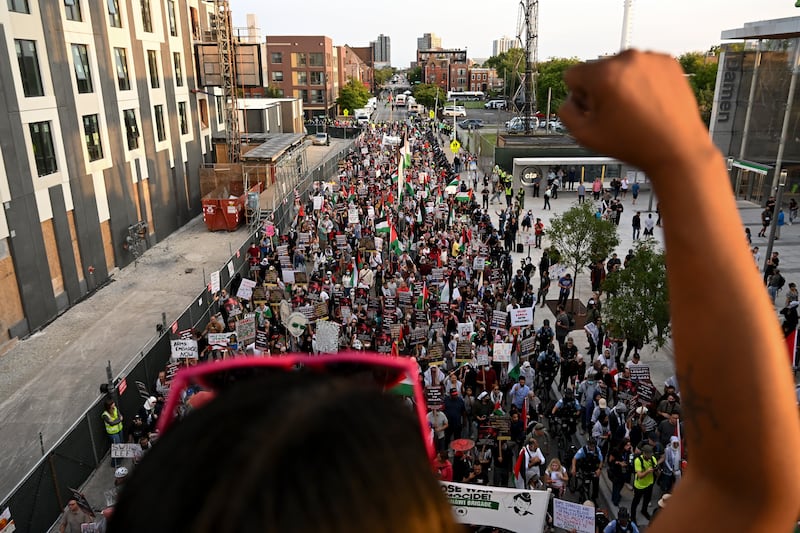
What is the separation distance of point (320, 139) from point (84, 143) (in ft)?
172

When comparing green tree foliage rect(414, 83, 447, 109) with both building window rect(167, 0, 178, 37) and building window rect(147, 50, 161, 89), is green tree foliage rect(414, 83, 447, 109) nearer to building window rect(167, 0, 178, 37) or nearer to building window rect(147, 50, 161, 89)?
building window rect(167, 0, 178, 37)

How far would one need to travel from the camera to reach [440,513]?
35.7 inches

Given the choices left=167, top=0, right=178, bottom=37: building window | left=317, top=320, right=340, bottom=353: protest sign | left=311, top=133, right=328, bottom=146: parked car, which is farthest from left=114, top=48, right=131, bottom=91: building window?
left=311, top=133, right=328, bottom=146: parked car

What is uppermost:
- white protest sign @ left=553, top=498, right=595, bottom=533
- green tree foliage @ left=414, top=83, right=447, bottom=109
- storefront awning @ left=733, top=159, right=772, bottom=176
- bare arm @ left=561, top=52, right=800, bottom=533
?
bare arm @ left=561, top=52, right=800, bottom=533

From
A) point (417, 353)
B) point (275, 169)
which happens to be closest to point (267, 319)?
point (417, 353)

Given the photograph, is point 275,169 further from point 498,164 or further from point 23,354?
point 23,354

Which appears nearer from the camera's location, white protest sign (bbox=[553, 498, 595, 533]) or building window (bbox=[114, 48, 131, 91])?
white protest sign (bbox=[553, 498, 595, 533])

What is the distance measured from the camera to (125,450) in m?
10.9

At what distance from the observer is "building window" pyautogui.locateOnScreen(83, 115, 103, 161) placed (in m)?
23.3

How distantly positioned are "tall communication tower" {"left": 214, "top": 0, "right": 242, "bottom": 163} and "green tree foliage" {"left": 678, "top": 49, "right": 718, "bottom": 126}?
35.3 metres

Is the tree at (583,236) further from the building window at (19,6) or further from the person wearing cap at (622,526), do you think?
the building window at (19,6)

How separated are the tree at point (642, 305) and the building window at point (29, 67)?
62.3 feet

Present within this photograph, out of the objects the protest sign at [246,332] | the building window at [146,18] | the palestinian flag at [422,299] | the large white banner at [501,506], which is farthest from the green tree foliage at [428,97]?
the large white banner at [501,506]

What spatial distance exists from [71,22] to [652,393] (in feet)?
75.7
